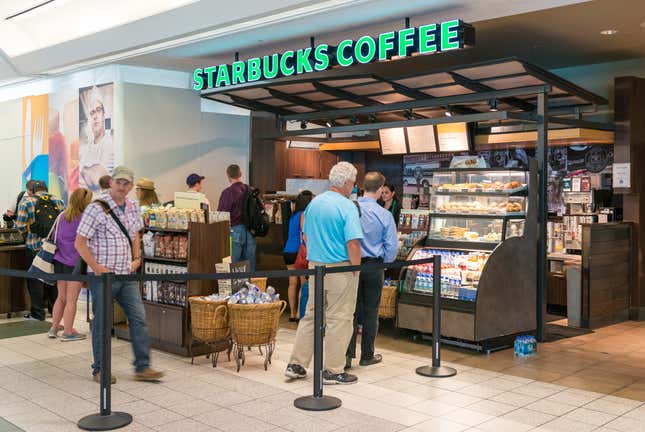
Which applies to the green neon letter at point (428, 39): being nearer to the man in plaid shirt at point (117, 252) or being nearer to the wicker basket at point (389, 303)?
the wicker basket at point (389, 303)

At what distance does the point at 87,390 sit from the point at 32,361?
4.63ft

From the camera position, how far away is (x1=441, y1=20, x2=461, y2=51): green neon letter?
700 centimetres

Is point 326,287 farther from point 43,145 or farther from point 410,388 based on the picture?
point 43,145

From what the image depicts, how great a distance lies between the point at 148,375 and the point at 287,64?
4.27 meters

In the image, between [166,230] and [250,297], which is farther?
[166,230]

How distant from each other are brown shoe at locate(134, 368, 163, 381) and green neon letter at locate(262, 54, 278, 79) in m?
4.16

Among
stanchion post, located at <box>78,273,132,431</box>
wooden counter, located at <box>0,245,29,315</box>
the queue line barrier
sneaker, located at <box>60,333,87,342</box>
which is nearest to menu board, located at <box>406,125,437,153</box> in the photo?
the queue line barrier

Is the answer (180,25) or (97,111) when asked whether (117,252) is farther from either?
(97,111)

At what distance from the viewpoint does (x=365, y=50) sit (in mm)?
7801

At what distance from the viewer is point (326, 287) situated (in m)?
5.95

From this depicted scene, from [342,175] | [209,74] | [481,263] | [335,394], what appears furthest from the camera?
[209,74]

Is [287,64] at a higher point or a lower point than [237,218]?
higher

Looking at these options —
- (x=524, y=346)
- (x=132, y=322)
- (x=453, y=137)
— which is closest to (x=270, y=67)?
(x=453, y=137)

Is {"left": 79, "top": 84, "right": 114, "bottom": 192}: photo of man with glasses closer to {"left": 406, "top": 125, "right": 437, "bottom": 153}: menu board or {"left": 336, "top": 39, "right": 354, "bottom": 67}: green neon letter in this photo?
{"left": 336, "top": 39, "right": 354, "bottom": 67}: green neon letter
